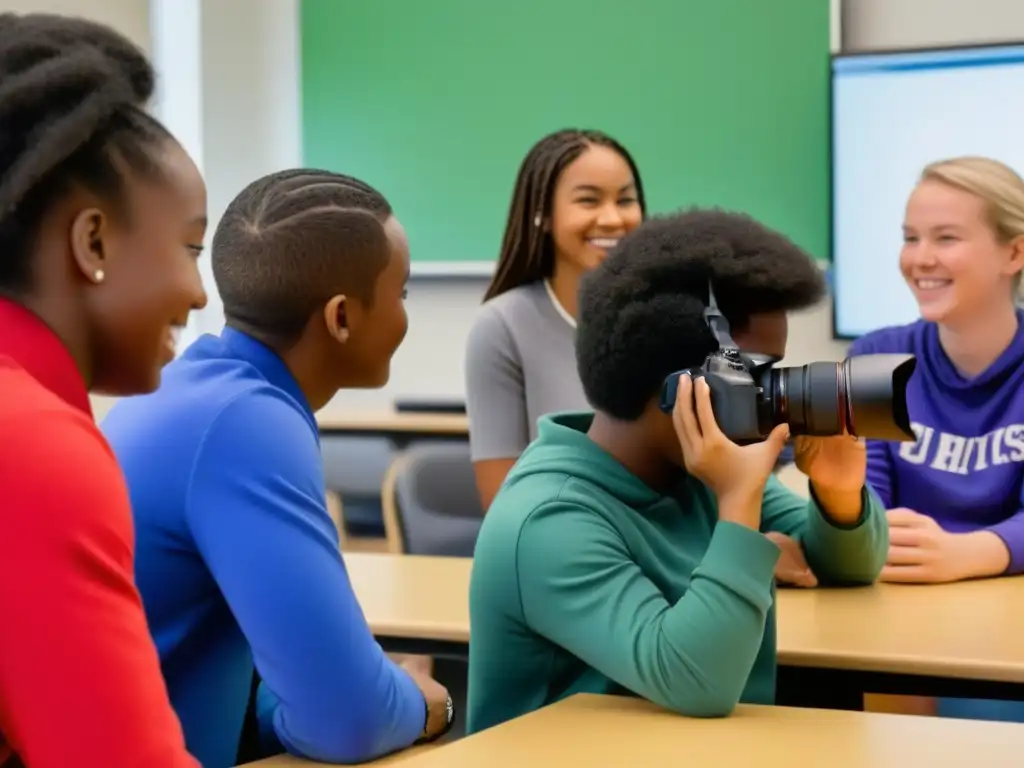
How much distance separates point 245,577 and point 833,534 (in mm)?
914

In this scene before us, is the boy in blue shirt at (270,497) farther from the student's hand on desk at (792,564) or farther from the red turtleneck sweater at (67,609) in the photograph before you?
the student's hand on desk at (792,564)

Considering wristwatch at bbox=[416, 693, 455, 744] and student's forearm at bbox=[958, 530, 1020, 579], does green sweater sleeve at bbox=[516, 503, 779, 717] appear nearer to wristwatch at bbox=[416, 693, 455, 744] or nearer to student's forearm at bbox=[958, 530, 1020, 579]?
wristwatch at bbox=[416, 693, 455, 744]

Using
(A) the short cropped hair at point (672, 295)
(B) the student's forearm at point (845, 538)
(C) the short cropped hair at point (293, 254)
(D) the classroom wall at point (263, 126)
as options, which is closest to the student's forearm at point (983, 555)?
(B) the student's forearm at point (845, 538)

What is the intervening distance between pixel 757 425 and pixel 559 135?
1417 millimetres

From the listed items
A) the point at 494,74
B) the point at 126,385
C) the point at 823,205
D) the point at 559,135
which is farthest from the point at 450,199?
the point at 126,385

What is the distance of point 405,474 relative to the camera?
2.67 m

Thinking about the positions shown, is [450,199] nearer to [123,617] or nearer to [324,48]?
[324,48]

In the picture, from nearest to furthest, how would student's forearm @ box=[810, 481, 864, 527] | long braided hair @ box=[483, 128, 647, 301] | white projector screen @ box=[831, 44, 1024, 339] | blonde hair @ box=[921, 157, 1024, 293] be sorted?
student's forearm @ box=[810, 481, 864, 527] → blonde hair @ box=[921, 157, 1024, 293] → long braided hair @ box=[483, 128, 647, 301] → white projector screen @ box=[831, 44, 1024, 339]

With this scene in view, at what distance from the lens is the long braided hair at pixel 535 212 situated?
2.68 m

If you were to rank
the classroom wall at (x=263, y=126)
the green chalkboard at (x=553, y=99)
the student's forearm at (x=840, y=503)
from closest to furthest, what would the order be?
the student's forearm at (x=840, y=503) < the green chalkboard at (x=553, y=99) < the classroom wall at (x=263, y=126)

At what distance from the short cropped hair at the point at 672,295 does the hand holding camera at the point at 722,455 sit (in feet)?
0.18

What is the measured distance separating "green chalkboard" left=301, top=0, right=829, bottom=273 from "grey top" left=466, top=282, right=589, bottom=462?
64.1 inches

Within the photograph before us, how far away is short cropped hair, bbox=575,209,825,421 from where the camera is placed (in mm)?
1449

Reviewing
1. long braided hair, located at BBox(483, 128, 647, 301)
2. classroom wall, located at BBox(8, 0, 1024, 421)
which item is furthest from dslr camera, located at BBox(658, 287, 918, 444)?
classroom wall, located at BBox(8, 0, 1024, 421)
